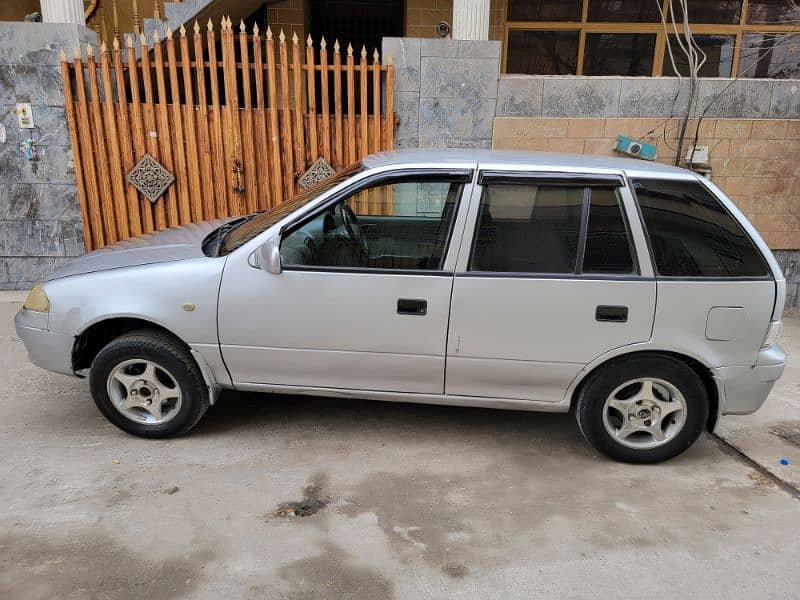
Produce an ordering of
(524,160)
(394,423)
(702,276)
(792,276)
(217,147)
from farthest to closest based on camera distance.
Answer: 1. (792,276)
2. (217,147)
3. (394,423)
4. (524,160)
5. (702,276)

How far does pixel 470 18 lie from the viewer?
20.7 feet

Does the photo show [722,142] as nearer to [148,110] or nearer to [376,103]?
[376,103]

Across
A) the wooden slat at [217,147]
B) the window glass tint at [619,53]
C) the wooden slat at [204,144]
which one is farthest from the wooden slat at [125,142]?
the window glass tint at [619,53]

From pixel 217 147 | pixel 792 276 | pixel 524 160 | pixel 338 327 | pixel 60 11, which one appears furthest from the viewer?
pixel 792 276

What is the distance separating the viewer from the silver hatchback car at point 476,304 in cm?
325

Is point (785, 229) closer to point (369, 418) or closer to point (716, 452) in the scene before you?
point (716, 452)

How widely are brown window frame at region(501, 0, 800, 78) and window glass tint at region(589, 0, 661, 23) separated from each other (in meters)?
0.07

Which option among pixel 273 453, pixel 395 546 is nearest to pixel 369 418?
pixel 273 453

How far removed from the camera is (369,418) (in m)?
4.01

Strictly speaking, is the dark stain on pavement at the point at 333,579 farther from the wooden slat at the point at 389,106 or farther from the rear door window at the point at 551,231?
the wooden slat at the point at 389,106

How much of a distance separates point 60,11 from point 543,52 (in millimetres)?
6590

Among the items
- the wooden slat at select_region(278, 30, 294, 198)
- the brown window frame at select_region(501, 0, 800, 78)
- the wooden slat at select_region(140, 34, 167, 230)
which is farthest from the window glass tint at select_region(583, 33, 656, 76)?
the wooden slat at select_region(140, 34, 167, 230)

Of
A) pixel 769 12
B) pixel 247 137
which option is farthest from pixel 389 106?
pixel 769 12

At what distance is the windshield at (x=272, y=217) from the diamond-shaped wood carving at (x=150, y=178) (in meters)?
2.99
